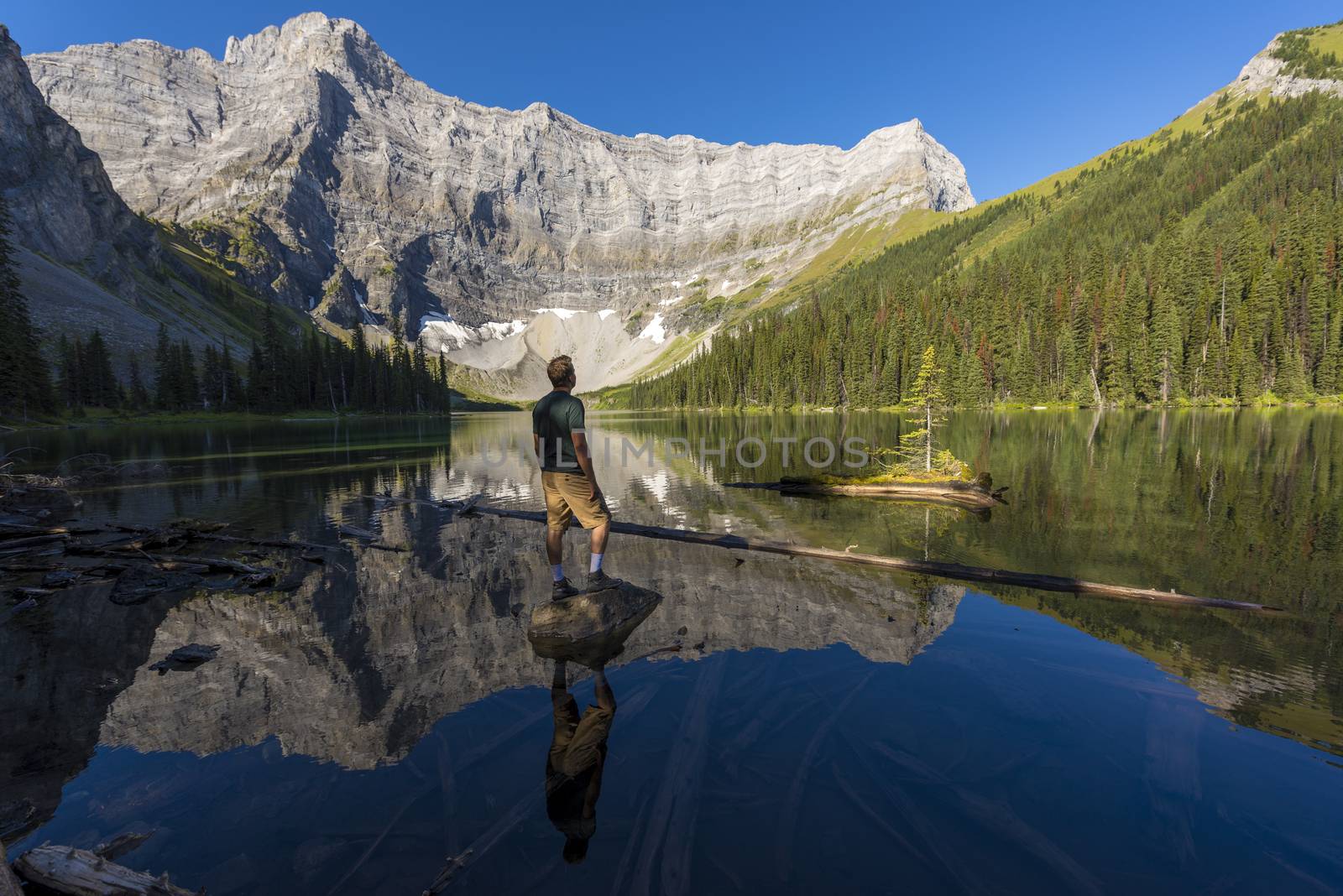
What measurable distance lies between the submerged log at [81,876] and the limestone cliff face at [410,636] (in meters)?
2.66

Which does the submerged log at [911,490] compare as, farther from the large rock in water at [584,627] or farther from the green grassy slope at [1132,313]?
the green grassy slope at [1132,313]

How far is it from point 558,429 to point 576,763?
18.5 ft

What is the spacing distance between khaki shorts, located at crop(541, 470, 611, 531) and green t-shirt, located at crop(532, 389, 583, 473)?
164mm

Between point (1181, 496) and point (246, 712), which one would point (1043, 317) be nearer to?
point (1181, 496)

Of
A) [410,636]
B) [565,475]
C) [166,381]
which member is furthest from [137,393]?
[565,475]

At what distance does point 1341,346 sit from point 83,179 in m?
288

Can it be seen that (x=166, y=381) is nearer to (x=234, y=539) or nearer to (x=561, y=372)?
(x=234, y=539)

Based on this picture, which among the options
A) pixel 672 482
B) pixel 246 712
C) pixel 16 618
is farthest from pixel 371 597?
pixel 672 482

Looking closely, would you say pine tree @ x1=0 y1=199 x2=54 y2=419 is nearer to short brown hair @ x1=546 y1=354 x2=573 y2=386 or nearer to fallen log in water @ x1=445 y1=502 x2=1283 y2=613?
fallen log in water @ x1=445 y1=502 x2=1283 y2=613

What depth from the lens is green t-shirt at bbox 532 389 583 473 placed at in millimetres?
10180

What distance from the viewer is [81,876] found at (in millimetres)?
4020

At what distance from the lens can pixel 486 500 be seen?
25.8 metres

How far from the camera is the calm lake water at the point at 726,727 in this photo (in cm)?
508

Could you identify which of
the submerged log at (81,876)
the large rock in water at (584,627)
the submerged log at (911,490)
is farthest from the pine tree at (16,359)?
the submerged log at (81,876)
